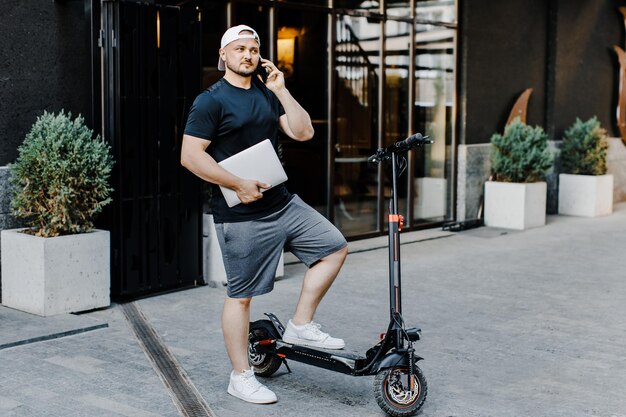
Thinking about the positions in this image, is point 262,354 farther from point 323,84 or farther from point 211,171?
point 323,84

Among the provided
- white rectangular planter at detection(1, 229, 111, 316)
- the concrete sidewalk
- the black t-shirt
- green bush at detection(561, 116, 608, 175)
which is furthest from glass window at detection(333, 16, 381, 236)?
the black t-shirt

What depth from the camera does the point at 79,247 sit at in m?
7.10

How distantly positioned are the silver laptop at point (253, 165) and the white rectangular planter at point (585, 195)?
9.58 m

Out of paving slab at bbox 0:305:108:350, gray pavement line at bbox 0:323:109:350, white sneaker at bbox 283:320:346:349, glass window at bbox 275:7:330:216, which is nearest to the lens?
white sneaker at bbox 283:320:346:349

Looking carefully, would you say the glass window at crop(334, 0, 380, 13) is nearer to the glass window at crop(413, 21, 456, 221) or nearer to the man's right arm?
the glass window at crop(413, 21, 456, 221)

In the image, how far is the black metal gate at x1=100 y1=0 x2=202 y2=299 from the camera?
7.49 m

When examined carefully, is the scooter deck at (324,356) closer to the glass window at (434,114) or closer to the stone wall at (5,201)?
the stone wall at (5,201)

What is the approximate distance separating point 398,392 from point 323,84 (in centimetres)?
627

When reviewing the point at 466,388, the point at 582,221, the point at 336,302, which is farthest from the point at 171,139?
the point at 582,221

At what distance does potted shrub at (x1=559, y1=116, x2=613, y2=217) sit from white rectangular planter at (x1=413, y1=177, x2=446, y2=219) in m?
2.28

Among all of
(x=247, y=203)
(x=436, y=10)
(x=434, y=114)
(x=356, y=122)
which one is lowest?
(x=247, y=203)

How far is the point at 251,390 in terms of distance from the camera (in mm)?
5039

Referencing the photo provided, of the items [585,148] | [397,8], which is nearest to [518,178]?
[585,148]

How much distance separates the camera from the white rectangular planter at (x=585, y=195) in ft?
44.5
